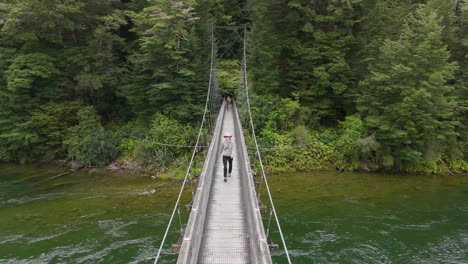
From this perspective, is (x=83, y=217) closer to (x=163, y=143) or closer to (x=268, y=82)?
(x=163, y=143)

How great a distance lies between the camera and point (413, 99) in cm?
1273

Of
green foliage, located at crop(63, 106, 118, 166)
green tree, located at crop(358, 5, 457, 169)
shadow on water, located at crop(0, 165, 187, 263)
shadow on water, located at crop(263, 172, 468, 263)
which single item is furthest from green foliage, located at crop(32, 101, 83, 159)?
green tree, located at crop(358, 5, 457, 169)

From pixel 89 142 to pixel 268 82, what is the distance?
29.4 ft

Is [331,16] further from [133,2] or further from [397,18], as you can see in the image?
[133,2]

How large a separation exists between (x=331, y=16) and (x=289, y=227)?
1011 centimetres

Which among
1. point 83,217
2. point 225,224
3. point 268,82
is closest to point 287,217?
point 225,224

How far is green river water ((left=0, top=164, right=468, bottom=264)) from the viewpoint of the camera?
328 inches

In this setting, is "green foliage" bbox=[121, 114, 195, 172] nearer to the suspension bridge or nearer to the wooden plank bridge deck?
the suspension bridge

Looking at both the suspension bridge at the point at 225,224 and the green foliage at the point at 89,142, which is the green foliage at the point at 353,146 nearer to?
the suspension bridge at the point at 225,224

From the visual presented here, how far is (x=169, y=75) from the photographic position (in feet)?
49.7

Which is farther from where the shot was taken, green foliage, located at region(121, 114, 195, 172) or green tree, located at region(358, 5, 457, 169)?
green foliage, located at region(121, 114, 195, 172)

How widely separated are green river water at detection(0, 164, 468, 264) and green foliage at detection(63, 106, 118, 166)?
3.52 feet

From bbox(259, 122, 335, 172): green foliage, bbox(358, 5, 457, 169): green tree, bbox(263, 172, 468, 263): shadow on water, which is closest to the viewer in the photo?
bbox(263, 172, 468, 263): shadow on water

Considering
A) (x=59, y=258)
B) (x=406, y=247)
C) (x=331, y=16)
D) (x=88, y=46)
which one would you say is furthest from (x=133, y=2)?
(x=406, y=247)
